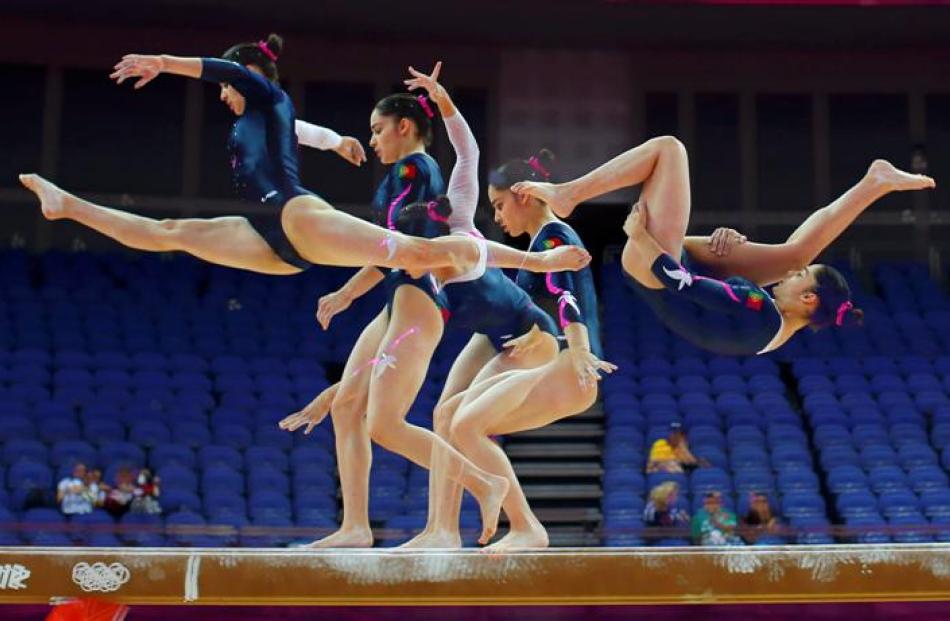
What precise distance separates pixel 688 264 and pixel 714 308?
349 mm

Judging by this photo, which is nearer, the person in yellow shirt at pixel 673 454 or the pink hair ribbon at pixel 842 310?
the pink hair ribbon at pixel 842 310

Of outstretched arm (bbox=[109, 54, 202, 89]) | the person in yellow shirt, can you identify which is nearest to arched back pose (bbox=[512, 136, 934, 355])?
outstretched arm (bbox=[109, 54, 202, 89])

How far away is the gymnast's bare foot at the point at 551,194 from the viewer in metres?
5.59

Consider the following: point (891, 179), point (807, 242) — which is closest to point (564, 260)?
point (807, 242)

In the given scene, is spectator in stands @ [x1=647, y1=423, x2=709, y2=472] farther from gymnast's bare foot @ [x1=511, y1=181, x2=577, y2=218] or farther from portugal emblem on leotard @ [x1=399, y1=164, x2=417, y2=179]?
portugal emblem on leotard @ [x1=399, y1=164, x2=417, y2=179]

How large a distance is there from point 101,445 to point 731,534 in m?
5.92

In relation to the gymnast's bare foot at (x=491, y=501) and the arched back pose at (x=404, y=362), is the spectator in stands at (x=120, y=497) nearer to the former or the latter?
the arched back pose at (x=404, y=362)

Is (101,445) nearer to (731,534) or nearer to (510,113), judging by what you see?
(731,534)

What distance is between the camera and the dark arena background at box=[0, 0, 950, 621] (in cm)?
490

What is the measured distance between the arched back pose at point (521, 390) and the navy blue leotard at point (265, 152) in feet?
3.39

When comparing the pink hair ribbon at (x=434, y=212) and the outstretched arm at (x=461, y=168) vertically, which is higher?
the outstretched arm at (x=461, y=168)

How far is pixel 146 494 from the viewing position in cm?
997

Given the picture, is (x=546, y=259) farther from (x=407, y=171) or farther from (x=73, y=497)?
(x=73, y=497)

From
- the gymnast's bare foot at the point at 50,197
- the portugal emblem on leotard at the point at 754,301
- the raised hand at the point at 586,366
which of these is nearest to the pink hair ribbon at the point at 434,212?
the raised hand at the point at 586,366
